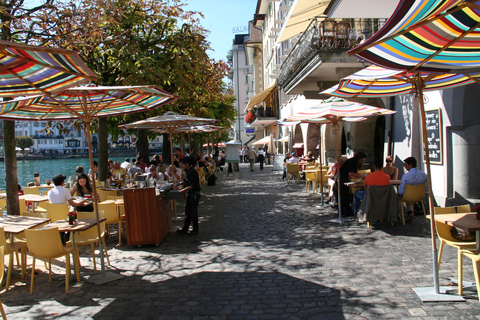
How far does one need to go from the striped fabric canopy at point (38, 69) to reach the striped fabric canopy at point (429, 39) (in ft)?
9.50

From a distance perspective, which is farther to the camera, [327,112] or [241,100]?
[241,100]

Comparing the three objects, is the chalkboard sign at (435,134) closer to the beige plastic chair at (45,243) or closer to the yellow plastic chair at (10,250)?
the beige plastic chair at (45,243)

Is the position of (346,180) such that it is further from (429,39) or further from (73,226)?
(73,226)

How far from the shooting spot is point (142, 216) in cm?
→ 783

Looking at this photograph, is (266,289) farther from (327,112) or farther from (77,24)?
(77,24)

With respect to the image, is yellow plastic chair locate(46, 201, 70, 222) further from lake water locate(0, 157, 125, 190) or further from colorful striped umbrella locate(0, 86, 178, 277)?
lake water locate(0, 157, 125, 190)

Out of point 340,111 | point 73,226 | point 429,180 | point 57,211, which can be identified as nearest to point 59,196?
point 57,211

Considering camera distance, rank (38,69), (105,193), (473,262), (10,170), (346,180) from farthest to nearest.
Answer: (346,180), (105,193), (10,170), (38,69), (473,262)

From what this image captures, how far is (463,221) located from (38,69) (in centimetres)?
535

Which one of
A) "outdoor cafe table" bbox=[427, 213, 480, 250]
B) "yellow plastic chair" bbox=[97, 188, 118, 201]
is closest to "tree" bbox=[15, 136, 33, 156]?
"yellow plastic chair" bbox=[97, 188, 118, 201]

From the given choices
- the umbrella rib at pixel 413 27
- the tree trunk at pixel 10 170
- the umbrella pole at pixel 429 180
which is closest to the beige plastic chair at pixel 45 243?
the tree trunk at pixel 10 170

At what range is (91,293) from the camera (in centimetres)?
548

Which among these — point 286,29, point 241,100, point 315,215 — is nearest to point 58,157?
point 241,100

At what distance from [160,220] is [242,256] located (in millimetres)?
2043
